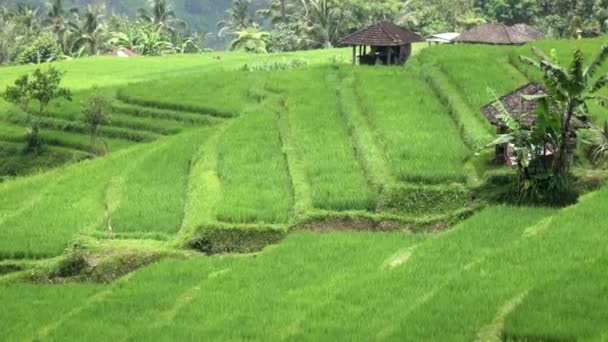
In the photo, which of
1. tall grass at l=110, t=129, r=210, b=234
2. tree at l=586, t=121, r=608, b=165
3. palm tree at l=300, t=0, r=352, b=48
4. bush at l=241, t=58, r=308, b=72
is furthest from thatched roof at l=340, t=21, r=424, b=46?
palm tree at l=300, t=0, r=352, b=48

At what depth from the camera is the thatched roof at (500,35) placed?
31.3 metres

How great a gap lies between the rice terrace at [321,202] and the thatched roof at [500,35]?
3.70 m

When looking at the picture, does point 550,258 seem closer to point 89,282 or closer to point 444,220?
point 444,220

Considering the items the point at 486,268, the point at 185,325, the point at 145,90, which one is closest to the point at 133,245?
the point at 185,325

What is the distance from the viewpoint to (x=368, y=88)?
23609 mm

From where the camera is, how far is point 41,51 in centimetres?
4591

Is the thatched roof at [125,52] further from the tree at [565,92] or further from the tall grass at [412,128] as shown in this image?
the tree at [565,92]

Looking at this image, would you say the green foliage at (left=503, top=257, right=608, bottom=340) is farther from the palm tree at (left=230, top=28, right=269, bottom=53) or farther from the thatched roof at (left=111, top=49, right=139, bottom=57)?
the thatched roof at (left=111, top=49, right=139, bottom=57)

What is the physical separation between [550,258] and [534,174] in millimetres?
4544

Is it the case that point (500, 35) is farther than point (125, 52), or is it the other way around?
point (125, 52)

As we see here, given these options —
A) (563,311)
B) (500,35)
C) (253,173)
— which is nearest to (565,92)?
(253,173)

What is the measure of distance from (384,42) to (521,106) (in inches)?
492

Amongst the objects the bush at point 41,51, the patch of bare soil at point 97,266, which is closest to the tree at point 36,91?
the patch of bare soil at point 97,266

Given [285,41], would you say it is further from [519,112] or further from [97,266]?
[97,266]
